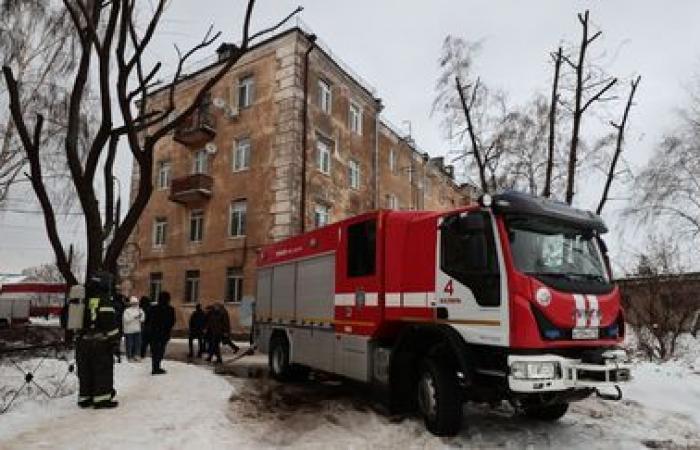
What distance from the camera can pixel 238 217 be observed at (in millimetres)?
29281

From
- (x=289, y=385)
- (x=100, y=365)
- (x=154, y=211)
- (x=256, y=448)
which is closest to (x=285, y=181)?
(x=154, y=211)

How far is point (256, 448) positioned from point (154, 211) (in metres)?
27.4

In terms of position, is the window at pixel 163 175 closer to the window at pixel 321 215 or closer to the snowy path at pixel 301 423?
the window at pixel 321 215

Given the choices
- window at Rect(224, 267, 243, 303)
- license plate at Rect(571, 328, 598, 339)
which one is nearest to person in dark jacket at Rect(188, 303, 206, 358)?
window at Rect(224, 267, 243, 303)

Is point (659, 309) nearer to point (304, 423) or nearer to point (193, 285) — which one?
point (304, 423)

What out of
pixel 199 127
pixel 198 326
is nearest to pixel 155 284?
pixel 199 127

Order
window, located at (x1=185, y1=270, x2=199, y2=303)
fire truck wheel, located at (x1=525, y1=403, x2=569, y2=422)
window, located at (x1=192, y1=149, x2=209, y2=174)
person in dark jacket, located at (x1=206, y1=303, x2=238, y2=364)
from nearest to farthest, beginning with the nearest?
fire truck wheel, located at (x1=525, y1=403, x2=569, y2=422), person in dark jacket, located at (x1=206, y1=303, x2=238, y2=364), window, located at (x1=185, y1=270, x2=199, y2=303), window, located at (x1=192, y1=149, x2=209, y2=174)

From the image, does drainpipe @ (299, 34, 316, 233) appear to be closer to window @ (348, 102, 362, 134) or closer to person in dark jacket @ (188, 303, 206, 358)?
window @ (348, 102, 362, 134)

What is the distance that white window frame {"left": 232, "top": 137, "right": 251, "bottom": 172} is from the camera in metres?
29.6

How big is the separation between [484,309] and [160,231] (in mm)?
27509

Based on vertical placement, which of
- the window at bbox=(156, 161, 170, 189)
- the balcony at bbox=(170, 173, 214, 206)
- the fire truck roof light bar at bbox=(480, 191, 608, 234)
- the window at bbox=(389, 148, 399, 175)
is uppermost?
the window at bbox=(389, 148, 399, 175)

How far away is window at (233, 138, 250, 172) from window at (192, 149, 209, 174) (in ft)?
6.85

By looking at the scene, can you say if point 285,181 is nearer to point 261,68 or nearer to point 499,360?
point 261,68

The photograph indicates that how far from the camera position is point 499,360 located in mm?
7980
